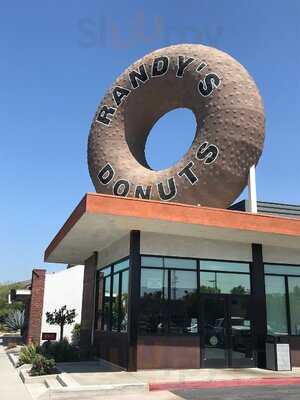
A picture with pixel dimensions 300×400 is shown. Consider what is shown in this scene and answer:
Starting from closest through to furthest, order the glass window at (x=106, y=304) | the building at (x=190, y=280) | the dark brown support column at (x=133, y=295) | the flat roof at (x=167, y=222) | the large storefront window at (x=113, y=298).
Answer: the flat roof at (x=167, y=222), the building at (x=190, y=280), the dark brown support column at (x=133, y=295), the large storefront window at (x=113, y=298), the glass window at (x=106, y=304)

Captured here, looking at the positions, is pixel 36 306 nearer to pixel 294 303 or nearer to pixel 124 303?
pixel 124 303

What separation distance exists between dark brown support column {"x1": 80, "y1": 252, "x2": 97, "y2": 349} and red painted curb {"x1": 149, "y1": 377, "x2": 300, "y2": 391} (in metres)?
7.29

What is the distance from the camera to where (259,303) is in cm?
1493

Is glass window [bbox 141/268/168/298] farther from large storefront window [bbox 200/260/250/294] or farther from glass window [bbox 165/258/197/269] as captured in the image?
large storefront window [bbox 200/260/250/294]

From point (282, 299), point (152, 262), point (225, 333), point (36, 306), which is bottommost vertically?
point (225, 333)

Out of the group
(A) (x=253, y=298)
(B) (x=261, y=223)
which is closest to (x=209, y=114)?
(B) (x=261, y=223)

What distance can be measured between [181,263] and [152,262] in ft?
3.13

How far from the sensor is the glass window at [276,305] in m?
15.2

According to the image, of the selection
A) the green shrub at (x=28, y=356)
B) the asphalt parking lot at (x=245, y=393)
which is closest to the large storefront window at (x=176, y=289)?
the asphalt parking lot at (x=245, y=393)

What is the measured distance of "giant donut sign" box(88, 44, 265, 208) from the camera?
47.1 ft

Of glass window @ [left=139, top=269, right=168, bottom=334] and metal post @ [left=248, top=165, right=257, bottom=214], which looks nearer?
glass window @ [left=139, top=269, right=168, bottom=334]

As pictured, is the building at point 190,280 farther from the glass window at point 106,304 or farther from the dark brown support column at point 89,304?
the dark brown support column at point 89,304

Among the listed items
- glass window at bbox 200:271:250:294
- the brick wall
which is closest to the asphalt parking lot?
glass window at bbox 200:271:250:294

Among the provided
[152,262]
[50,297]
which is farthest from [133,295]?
[50,297]
